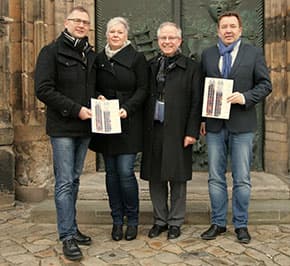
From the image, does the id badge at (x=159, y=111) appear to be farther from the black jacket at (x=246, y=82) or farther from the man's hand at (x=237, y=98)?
the man's hand at (x=237, y=98)

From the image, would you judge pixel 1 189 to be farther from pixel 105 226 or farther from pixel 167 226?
pixel 167 226

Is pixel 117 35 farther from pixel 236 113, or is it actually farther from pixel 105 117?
pixel 236 113

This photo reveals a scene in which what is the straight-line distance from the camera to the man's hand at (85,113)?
357 centimetres

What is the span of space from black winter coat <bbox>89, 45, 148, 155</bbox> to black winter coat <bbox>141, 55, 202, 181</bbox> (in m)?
0.12

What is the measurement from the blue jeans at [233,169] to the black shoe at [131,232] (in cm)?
74

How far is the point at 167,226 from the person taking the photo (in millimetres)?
4336

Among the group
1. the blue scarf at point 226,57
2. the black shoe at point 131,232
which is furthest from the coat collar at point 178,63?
the black shoe at point 131,232

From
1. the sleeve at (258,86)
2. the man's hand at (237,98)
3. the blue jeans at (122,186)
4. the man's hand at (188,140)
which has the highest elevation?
the sleeve at (258,86)

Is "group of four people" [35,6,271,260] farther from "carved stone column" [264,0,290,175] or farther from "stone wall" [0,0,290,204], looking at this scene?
"carved stone column" [264,0,290,175]

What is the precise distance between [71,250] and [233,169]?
1554 millimetres

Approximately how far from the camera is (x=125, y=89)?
386 centimetres

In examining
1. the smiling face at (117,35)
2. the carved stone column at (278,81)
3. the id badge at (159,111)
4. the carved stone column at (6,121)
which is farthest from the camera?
the carved stone column at (278,81)

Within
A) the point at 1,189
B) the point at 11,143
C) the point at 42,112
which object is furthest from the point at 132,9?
→ the point at 1,189

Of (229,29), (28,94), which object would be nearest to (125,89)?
(229,29)
